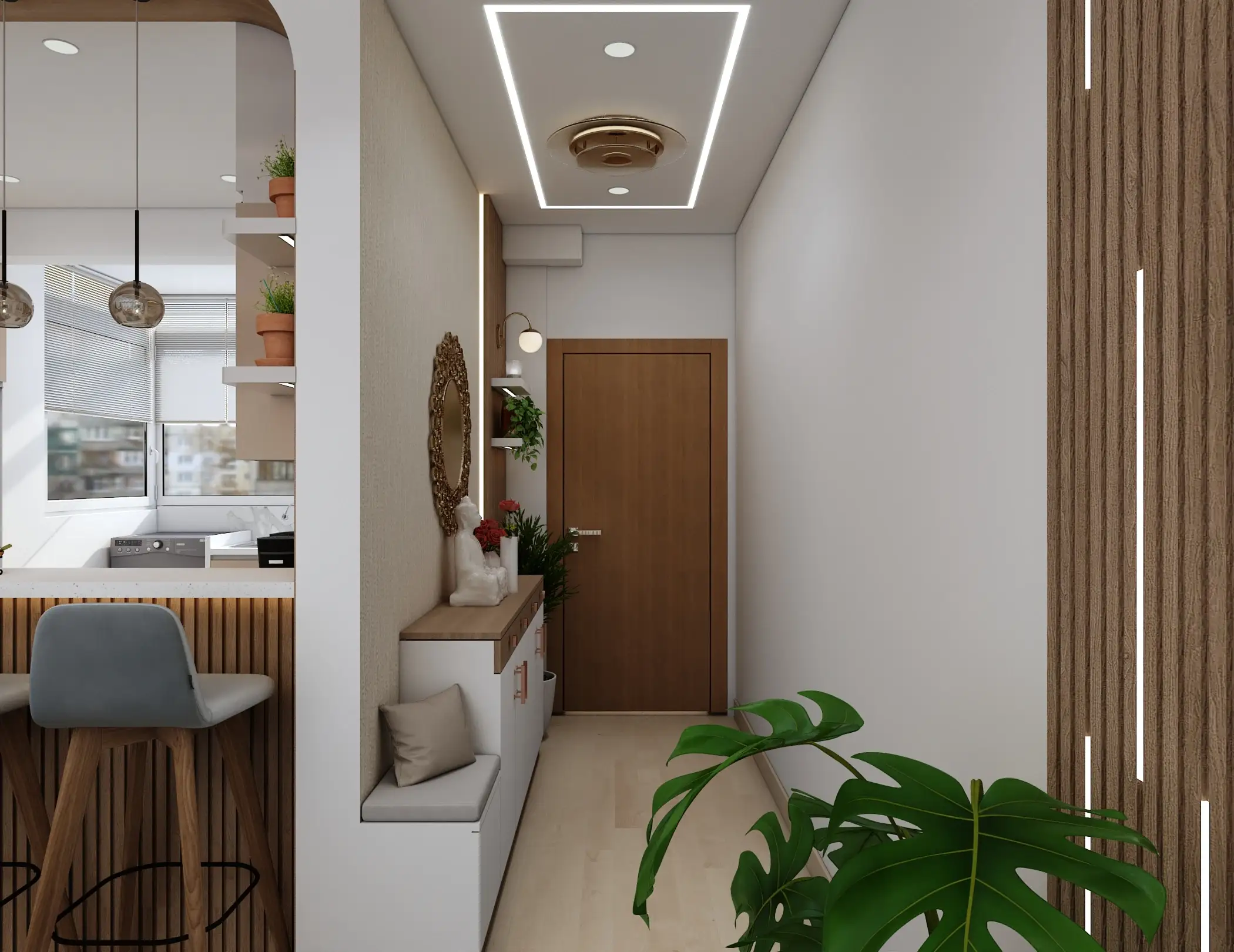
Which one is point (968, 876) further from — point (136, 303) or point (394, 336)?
point (136, 303)

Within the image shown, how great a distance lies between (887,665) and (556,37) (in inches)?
86.5

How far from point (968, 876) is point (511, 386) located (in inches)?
147

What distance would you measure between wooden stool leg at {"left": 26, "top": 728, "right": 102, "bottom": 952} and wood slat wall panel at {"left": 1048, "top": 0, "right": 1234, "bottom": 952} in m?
2.00

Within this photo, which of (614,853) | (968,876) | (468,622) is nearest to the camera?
(968,876)

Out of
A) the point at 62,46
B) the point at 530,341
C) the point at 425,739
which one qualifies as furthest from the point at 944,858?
the point at 530,341

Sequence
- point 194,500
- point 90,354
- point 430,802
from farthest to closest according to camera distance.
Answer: point 194,500 < point 90,354 < point 430,802

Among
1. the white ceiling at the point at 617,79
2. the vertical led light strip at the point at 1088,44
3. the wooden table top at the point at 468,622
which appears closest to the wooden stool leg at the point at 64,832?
the wooden table top at the point at 468,622

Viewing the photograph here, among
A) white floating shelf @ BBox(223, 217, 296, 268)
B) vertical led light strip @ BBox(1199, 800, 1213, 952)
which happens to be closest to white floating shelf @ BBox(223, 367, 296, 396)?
white floating shelf @ BBox(223, 217, 296, 268)

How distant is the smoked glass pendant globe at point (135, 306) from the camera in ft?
9.62

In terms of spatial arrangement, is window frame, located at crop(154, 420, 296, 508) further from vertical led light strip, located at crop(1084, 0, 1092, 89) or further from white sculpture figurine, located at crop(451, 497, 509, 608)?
vertical led light strip, located at crop(1084, 0, 1092, 89)

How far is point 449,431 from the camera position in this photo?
327 cm

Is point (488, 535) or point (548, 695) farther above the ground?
point (488, 535)

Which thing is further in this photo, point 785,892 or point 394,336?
point 394,336

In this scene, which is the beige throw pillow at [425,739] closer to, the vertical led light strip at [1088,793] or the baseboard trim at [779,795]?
the baseboard trim at [779,795]
